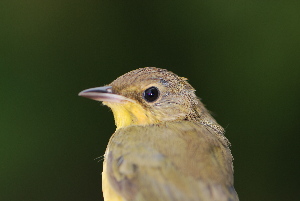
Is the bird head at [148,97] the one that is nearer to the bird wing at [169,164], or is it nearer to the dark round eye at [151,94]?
the dark round eye at [151,94]

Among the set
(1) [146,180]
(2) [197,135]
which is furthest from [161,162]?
(2) [197,135]

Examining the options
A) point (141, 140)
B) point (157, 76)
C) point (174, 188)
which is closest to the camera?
point (174, 188)

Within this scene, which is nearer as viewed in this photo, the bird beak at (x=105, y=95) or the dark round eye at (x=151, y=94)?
the bird beak at (x=105, y=95)

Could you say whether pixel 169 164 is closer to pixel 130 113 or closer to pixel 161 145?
pixel 161 145

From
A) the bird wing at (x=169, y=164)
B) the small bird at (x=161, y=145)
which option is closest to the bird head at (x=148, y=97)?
the small bird at (x=161, y=145)

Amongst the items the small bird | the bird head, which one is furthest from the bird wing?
the bird head

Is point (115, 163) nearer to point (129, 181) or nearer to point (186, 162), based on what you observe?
point (129, 181)

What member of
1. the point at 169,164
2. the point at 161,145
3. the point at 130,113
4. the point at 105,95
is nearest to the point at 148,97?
the point at 130,113

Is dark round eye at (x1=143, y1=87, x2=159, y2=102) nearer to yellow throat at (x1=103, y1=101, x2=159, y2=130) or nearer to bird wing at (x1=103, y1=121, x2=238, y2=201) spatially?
yellow throat at (x1=103, y1=101, x2=159, y2=130)
